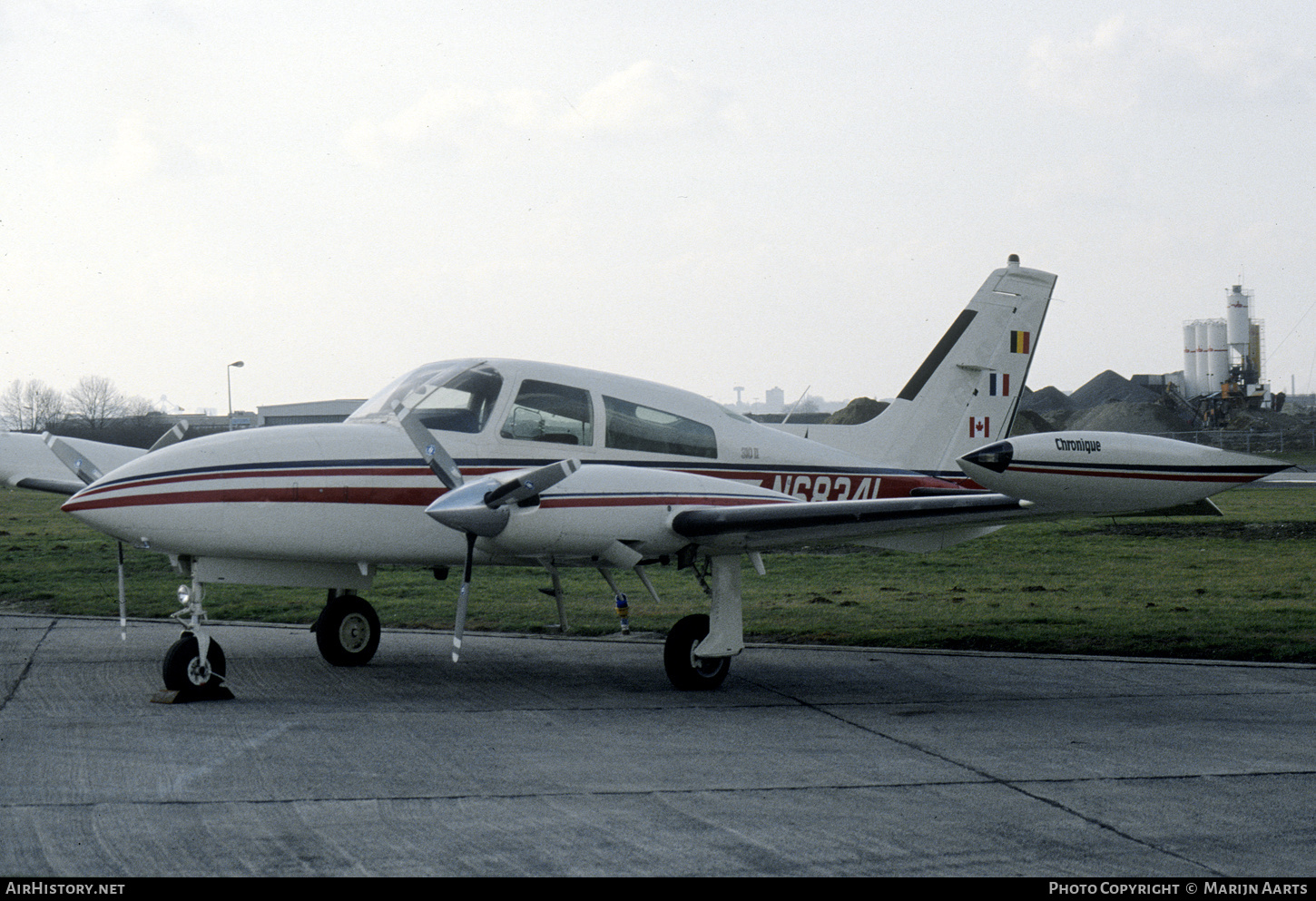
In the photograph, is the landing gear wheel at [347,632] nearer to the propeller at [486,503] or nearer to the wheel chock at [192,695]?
the wheel chock at [192,695]

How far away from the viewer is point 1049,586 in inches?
698

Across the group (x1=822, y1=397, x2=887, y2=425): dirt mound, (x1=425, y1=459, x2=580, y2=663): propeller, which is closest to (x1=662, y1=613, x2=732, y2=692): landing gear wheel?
(x1=425, y1=459, x2=580, y2=663): propeller

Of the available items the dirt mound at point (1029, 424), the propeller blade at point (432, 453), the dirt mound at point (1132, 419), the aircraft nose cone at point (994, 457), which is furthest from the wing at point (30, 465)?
the dirt mound at point (1132, 419)

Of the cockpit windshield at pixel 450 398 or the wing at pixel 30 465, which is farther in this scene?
the wing at pixel 30 465

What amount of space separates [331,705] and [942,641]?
22.8ft

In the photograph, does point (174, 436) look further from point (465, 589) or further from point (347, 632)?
point (465, 589)

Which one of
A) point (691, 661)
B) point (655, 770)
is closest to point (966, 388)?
point (691, 661)

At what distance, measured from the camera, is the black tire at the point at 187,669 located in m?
8.89

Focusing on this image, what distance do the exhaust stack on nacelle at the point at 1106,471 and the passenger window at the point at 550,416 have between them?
3583mm

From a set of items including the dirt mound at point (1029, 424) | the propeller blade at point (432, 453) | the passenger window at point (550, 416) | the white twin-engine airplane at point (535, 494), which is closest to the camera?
the white twin-engine airplane at point (535, 494)

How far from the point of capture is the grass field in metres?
13.3

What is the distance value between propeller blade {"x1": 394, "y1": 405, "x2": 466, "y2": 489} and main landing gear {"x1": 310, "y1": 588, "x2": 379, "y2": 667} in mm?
2441

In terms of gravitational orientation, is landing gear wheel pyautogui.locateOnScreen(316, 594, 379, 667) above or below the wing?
below

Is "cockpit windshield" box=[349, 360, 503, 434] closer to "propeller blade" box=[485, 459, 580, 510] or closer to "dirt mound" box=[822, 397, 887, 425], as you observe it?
"propeller blade" box=[485, 459, 580, 510]
